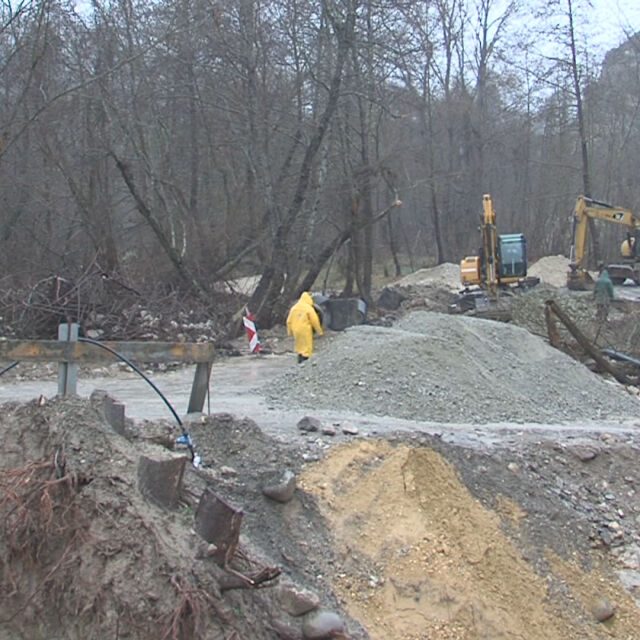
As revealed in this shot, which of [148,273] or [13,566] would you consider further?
[148,273]

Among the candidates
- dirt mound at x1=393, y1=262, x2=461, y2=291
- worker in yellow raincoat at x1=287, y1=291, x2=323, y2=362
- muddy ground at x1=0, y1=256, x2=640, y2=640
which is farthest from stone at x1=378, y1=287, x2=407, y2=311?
muddy ground at x1=0, y1=256, x2=640, y2=640

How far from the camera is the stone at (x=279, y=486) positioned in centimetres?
631

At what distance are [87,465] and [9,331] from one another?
13345 mm

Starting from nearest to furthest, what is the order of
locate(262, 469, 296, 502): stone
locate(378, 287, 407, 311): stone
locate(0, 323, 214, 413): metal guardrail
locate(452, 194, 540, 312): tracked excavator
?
1. locate(262, 469, 296, 502): stone
2. locate(0, 323, 214, 413): metal guardrail
3. locate(452, 194, 540, 312): tracked excavator
4. locate(378, 287, 407, 311): stone

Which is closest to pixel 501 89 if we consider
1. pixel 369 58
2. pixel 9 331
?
pixel 369 58

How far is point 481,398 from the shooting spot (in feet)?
38.7

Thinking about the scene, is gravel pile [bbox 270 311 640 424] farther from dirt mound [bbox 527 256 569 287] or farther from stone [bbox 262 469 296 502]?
dirt mound [bbox 527 256 569 287]

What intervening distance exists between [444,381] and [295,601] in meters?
7.28

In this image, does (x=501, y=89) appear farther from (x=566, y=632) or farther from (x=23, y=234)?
(x=566, y=632)

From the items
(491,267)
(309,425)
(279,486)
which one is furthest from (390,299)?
(279,486)

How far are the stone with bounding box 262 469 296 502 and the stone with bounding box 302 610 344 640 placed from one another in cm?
136

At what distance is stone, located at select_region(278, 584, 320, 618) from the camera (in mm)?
4945

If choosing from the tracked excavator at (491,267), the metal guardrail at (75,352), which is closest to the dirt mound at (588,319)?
the tracked excavator at (491,267)

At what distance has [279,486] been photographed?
6.32m
